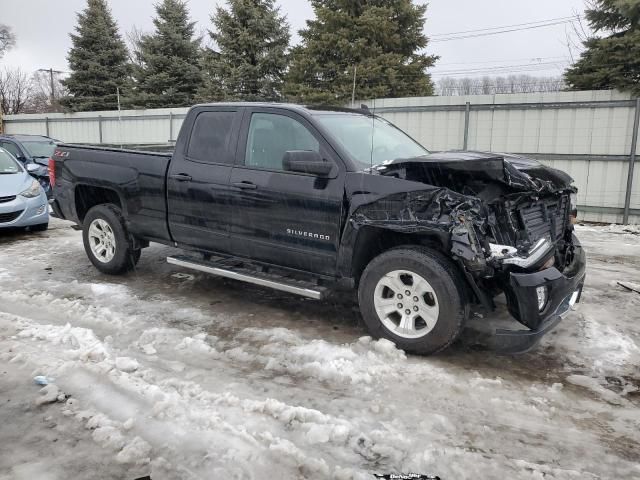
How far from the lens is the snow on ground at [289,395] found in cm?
275

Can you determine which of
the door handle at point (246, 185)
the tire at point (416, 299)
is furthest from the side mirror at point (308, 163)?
the tire at point (416, 299)

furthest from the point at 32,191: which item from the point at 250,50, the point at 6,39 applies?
the point at 6,39

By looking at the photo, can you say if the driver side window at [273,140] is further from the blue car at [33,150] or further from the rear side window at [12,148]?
the rear side window at [12,148]

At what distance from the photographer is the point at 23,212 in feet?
26.4

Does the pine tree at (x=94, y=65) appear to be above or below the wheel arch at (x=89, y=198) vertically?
above

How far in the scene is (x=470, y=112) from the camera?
443 inches

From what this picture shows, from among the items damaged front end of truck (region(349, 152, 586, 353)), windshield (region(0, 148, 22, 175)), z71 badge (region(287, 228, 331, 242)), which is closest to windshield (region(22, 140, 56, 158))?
windshield (region(0, 148, 22, 175))

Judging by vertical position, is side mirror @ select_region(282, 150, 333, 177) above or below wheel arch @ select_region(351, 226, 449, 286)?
above

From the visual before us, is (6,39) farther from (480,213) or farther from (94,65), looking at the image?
(480,213)

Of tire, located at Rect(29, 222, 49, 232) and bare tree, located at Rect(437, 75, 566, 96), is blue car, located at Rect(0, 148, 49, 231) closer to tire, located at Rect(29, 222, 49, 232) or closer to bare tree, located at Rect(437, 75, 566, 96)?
tire, located at Rect(29, 222, 49, 232)

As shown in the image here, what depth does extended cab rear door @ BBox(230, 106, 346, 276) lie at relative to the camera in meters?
4.33

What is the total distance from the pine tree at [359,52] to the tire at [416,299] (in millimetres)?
11772

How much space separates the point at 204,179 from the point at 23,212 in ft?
15.0

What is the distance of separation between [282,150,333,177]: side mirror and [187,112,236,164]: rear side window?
0.90 meters
